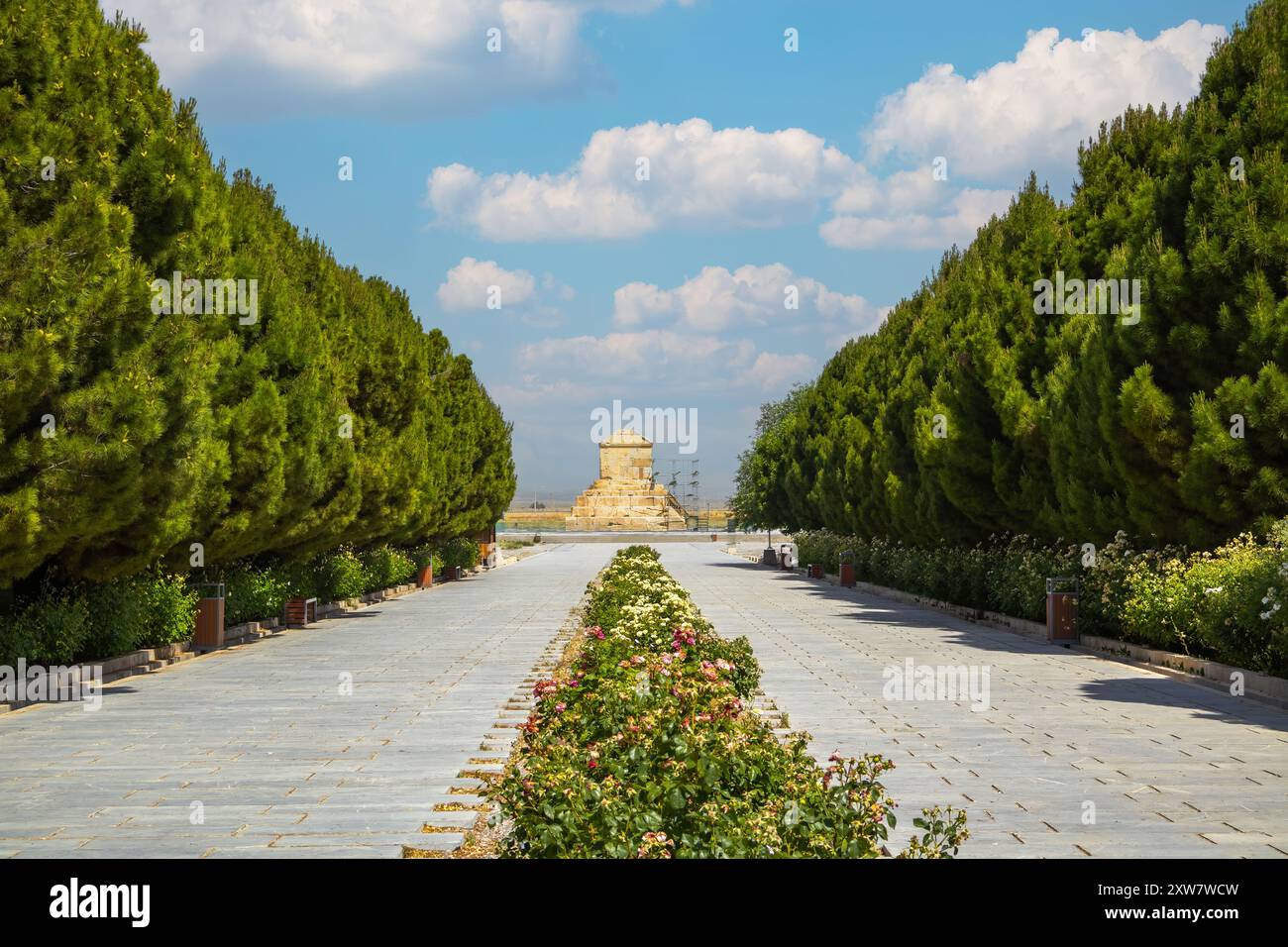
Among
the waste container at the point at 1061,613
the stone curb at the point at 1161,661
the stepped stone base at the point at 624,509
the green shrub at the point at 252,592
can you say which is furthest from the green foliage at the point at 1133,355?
the stepped stone base at the point at 624,509

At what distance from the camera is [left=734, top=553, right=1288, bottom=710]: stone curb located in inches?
500

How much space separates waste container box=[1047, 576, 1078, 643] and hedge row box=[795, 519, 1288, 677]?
0.15 meters

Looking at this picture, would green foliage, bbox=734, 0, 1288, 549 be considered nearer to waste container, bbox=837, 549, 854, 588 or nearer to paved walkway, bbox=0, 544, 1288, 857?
paved walkway, bbox=0, 544, 1288, 857

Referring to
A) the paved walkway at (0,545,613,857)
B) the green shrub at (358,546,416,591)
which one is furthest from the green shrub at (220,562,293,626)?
the green shrub at (358,546,416,591)

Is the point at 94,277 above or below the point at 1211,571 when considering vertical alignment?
above

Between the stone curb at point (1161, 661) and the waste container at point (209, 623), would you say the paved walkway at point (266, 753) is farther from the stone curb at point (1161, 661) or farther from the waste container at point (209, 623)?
the stone curb at point (1161, 661)

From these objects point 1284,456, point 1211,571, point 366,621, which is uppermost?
point 1284,456

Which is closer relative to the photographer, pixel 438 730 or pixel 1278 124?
pixel 438 730

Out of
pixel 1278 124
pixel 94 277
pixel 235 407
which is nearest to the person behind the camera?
pixel 94 277

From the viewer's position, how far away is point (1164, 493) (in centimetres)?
1645

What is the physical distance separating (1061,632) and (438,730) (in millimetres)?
11171

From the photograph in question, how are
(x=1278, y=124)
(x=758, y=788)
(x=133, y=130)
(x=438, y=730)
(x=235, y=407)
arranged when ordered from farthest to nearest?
1. (x=235, y=407)
2. (x=1278, y=124)
3. (x=133, y=130)
4. (x=438, y=730)
5. (x=758, y=788)
